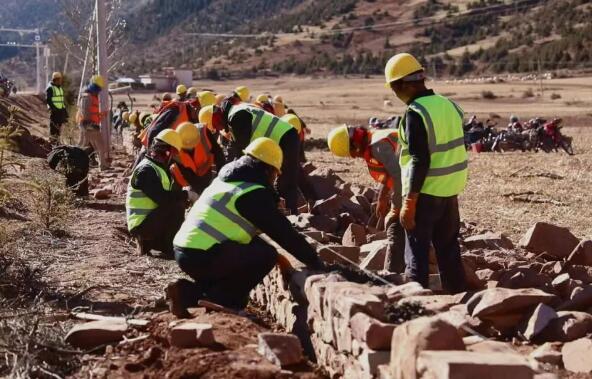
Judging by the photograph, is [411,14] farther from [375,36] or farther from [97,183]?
[97,183]

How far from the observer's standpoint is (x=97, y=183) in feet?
49.3

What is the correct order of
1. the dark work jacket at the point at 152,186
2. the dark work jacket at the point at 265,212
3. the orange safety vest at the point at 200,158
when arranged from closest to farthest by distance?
the dark work jacket at the point at 265,212 < the dark work jacket at the point at 152,186 < the orange safety vest at the point at 200,158

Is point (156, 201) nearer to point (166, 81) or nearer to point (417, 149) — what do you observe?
point (417, 149)

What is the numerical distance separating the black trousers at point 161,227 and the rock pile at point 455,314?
4.00 feet

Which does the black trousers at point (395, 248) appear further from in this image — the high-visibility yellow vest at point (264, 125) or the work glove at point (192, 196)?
the work glove at point (192, 196)

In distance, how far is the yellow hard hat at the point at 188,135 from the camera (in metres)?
9.91

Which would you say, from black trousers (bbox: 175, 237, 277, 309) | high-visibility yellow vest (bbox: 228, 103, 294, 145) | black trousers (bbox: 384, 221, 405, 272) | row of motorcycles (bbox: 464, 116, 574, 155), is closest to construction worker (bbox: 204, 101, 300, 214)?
high-visibility yellow vest (bbox: 228, 103, 294, 145)

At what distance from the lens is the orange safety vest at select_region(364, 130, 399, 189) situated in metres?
7.34

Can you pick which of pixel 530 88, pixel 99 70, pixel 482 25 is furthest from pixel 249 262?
pixel 482 25

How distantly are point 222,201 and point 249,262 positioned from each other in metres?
0.45

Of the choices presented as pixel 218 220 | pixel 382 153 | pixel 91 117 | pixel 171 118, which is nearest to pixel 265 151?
pixel 218 220

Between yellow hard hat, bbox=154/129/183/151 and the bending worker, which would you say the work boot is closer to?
the bending worker

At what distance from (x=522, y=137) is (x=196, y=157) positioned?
1479cm

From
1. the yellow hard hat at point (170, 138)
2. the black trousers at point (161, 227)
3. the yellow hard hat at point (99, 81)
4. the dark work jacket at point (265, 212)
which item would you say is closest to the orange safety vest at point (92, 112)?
the yellow hard hat at point (99, 81)
